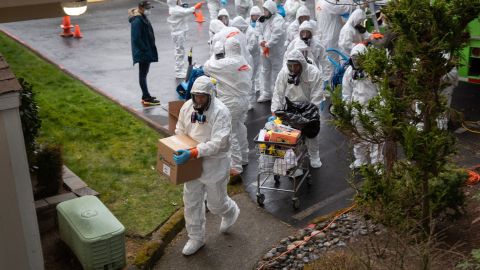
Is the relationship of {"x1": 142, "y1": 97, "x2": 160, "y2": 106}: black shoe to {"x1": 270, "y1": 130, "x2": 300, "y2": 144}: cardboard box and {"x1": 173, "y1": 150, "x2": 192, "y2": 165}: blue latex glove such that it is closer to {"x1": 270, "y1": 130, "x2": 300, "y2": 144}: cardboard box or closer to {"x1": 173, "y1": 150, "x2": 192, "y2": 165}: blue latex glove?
{"x1": 270, "y1": 130, "x2": 300, "y2": 144}: cardboard box

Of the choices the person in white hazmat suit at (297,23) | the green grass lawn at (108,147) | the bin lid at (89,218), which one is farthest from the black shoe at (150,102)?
the bin lid at (89,218)

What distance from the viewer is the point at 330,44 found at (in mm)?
14008

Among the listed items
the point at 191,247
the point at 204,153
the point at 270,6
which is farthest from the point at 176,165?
the point at 270,6

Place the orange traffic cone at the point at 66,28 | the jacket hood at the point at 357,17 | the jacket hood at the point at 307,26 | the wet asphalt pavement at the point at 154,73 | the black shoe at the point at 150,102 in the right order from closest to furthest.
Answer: the wet asphalt pavement at the point at 154,73
the jacket hood at the point at 307,26
the jacket hood at the point at 357,17
the black shoe at the point at 150,102
the orange traffic cone at the point at 66,28

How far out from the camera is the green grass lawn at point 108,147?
8500mm

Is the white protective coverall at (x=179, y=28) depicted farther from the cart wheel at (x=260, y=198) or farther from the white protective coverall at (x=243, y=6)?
the cart wheel at (x=260, y=198)

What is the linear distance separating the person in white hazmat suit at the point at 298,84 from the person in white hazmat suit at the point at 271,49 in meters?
3.45

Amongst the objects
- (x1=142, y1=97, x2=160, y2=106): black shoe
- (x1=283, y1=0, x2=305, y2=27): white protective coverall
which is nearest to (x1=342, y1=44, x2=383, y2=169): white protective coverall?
(x1=142, y1=97, x2=160, y2=106): black shoe

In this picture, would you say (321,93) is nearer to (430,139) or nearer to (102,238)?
(430,139)

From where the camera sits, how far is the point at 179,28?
46.5 ft

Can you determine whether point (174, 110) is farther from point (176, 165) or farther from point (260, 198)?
point (260, 198)

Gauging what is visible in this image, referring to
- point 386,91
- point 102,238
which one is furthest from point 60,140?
point 386,91

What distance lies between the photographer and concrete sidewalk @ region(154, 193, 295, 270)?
7270 millimetres

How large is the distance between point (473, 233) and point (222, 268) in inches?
115
